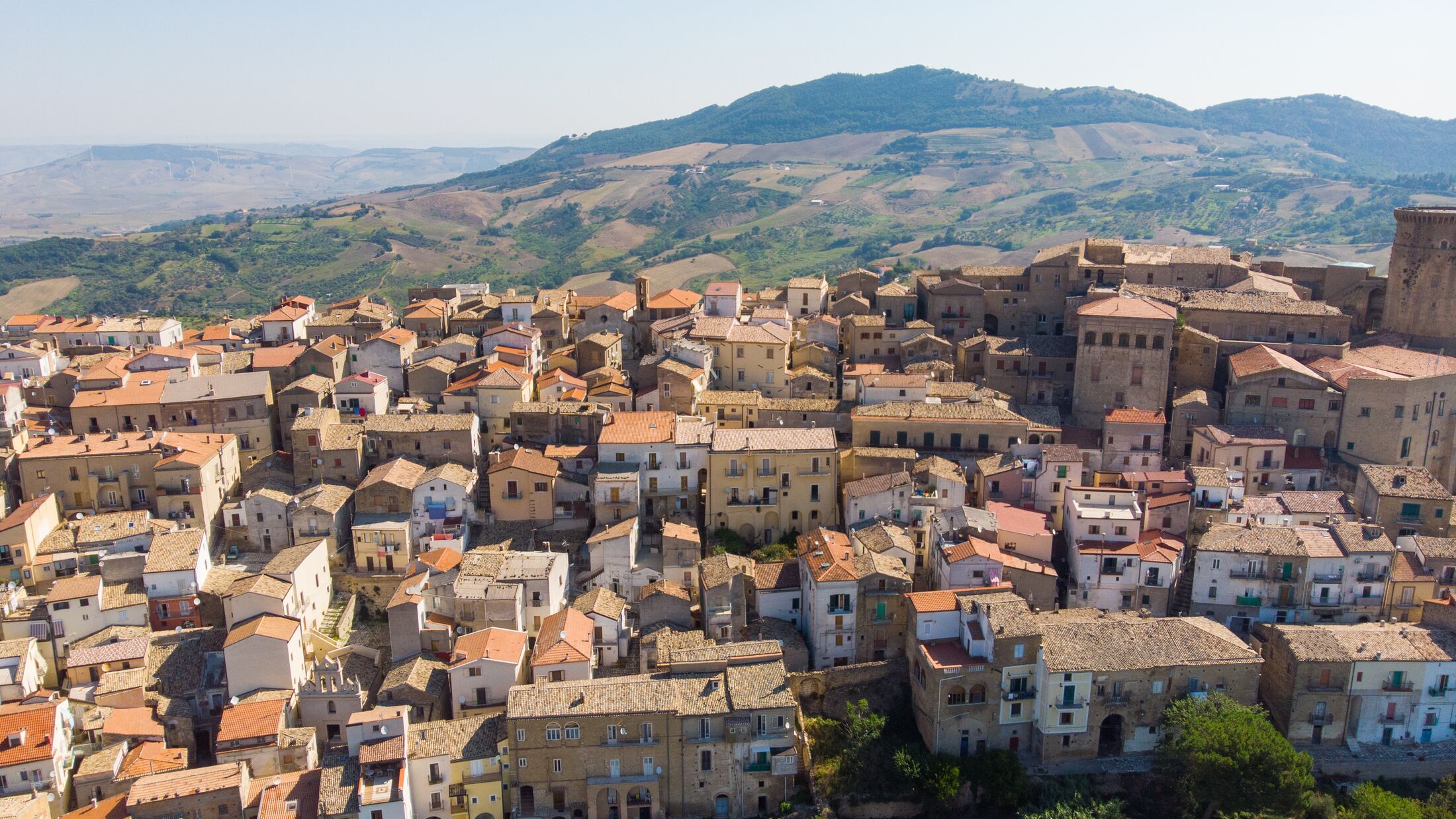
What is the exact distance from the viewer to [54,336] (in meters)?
63.9

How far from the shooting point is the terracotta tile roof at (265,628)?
122 ft

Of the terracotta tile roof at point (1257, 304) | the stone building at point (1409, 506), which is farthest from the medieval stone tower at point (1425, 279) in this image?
the stone building at point (1409, 506)

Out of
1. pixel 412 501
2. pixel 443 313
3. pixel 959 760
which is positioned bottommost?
pixel 959 760

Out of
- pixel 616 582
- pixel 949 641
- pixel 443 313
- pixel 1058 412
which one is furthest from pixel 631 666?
pixel 443 313

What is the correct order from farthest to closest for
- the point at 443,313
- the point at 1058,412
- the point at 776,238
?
the point at 776,238
the point at 443,313
the point at 1058,412

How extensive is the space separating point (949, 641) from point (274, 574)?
25.3m

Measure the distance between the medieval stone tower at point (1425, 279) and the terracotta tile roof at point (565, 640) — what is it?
1756 inches

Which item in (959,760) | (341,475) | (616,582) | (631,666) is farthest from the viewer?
(341,475)

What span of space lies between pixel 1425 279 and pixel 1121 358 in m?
17.5

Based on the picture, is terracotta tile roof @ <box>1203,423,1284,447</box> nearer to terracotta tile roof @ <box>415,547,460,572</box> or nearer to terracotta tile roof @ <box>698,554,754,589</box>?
terracotta tile roof @ <box>698,554,754,589</box>

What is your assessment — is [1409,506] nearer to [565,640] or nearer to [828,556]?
[828,556]

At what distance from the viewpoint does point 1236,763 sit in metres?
33.7

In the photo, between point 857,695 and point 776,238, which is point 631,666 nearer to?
point 857,695

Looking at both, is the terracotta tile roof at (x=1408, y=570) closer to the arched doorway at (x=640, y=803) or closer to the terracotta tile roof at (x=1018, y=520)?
the terracotta tile roof at (x=1018, y=520)
